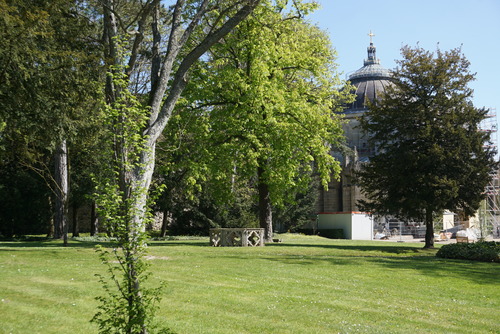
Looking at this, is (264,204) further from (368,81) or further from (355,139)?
(368,81)

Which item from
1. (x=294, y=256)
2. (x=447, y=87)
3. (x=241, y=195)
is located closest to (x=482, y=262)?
(x=294, y=256)

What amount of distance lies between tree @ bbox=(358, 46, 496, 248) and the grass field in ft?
24.6

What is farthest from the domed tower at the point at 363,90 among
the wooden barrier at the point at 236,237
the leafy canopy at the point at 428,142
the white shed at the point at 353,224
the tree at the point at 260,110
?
the wooden barrier at the point at 236,237

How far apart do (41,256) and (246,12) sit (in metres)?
9.25

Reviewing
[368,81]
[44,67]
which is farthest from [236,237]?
[368,81]

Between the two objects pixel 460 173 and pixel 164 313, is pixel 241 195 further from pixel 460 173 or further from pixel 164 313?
pixel 164 313

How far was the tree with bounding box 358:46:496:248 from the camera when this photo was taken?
73.1 feet

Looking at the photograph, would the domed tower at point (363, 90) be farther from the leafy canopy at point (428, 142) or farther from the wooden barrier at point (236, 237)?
the wooden barrier at point (236, 237)

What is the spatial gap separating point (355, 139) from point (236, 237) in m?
47.3

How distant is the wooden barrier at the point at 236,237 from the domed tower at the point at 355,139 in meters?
23.7

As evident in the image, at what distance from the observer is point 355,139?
218 feet

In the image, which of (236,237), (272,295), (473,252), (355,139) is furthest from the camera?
(355,139)

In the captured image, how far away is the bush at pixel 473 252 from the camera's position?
56.9 feet

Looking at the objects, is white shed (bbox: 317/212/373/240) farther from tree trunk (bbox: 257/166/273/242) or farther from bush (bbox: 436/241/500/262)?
bush (bbox: 436/241/500/262)
